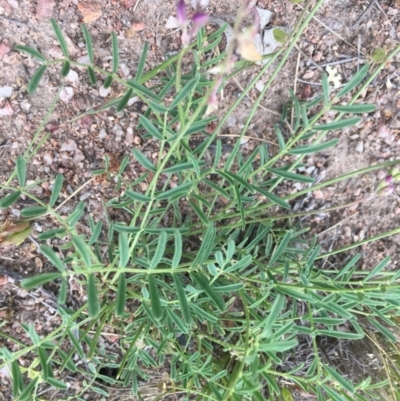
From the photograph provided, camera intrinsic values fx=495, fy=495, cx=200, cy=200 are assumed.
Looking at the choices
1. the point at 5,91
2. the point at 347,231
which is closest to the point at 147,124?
the point at 5,91

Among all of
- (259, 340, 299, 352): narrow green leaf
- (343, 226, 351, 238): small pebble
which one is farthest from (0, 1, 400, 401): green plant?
(343, 226, 351, 238): small pebble

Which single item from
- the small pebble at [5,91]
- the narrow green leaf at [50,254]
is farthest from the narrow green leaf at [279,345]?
the small pebble at [5,91]

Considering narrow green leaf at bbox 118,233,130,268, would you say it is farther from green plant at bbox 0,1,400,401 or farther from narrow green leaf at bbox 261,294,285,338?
narrow green leaf at bbox 261,294,285,338

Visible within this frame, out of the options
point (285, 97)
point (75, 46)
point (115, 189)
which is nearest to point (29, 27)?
point (75, 46)

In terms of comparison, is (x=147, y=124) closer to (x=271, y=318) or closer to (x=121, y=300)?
(x=121, y=300)

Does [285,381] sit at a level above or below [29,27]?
below

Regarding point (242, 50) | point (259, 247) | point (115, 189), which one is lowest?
point (259, 247)

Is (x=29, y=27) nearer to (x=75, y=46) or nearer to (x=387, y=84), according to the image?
(x=75, y=46)

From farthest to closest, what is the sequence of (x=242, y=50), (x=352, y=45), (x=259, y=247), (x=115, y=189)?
(x=352, y=45) → (x=259, y=247) → (x=115, y=189) → (x=242, y=50)
